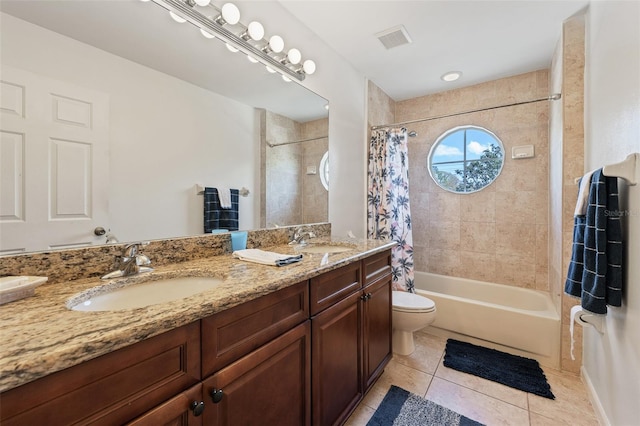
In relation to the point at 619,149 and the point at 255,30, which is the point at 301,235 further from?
the point at 619,149

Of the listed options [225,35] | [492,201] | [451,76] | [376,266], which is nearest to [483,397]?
[376,266]

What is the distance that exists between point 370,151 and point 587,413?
7.70 feet

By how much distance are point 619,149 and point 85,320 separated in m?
2.02

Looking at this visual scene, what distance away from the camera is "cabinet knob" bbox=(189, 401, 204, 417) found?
0.68 meters

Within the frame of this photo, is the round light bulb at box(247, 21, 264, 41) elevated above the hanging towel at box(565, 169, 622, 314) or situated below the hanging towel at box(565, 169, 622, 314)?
above

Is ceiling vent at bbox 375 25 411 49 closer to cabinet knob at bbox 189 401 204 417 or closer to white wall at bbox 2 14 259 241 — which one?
white wall at bbox 2 14 259 241

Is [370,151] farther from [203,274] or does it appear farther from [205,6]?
[203,274]

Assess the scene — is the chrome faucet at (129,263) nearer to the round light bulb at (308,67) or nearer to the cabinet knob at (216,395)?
the cabinet knob at (216,395)

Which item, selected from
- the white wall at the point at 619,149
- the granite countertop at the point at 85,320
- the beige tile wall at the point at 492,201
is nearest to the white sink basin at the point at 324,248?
the granite countertop at the point at 85,320

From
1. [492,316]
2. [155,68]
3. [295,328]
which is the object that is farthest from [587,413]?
[155,68]

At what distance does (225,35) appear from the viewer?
4.67 ft

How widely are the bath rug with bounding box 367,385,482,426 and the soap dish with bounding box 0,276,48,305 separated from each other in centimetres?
156

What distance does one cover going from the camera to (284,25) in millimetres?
1792

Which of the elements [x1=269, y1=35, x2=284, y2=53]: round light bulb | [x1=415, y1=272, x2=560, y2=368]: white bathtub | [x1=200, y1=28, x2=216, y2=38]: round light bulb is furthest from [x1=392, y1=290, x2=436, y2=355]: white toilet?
[x1=200, y1=28, x2=216, y2=38]: round light bulb
